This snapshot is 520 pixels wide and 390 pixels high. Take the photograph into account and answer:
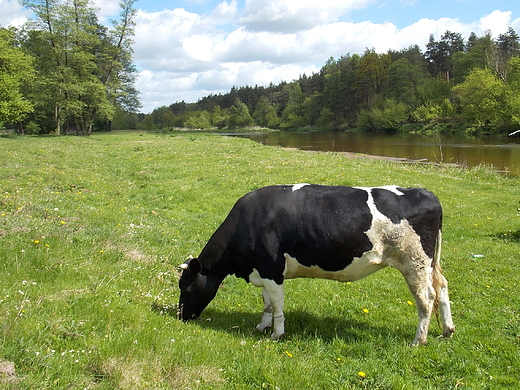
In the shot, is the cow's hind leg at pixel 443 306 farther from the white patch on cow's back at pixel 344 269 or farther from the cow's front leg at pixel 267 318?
the cow's front leg at pixel 267 318

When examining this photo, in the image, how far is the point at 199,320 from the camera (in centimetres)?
705

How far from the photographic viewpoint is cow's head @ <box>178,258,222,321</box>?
701cm

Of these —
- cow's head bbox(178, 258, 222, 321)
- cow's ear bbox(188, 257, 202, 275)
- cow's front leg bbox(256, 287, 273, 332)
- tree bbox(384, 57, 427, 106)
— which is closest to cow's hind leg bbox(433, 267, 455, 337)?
cow's front leg bbox(256, 287, 273, 332)

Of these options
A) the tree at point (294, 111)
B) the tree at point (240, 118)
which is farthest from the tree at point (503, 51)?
the tree at point (240, 118)

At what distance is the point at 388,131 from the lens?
9944 centimetres

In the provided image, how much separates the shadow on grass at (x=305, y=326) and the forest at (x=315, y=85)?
48.8 meters

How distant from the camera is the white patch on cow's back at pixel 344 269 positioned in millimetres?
6340

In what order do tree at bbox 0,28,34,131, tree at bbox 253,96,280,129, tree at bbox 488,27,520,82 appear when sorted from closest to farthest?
tree at bbox 0,28,34,131 < tree at bbox 488,27,520,82 < tree at bbox 253,96,280,129

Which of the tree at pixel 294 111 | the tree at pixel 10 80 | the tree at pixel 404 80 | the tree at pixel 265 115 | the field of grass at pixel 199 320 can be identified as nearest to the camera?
the field of grass at pixel 199 320

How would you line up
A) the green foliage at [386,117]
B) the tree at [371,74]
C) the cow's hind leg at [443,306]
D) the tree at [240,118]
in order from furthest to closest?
the tree at [240,118] < the tree at [371,74] < the green foliage at [386,117] < the cow's hind leg at [443,306]

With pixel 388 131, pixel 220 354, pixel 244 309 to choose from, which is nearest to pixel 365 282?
pixel 244 309

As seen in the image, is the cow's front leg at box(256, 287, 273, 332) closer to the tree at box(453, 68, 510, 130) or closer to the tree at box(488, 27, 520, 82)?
the tree at box(453, 68, 510, 130)

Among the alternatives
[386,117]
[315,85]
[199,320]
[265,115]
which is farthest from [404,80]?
[199,320]

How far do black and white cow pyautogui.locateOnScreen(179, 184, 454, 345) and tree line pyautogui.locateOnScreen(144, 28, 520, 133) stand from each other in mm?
70315
